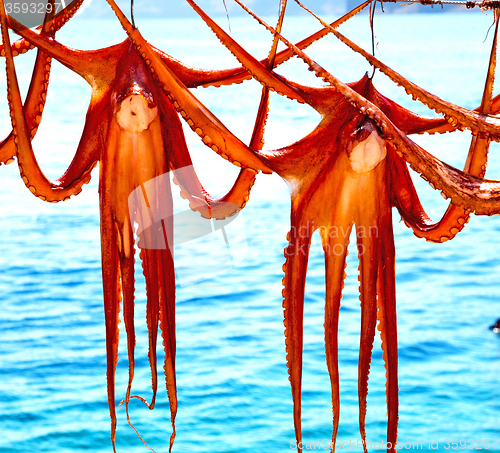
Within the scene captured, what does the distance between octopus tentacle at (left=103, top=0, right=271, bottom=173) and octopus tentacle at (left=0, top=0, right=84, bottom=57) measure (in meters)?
0.15

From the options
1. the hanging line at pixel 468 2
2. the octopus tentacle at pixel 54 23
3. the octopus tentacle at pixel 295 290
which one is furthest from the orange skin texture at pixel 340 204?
the octopus tentacle at pixel 54 23

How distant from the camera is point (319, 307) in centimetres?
631

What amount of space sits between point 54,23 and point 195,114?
35 cm

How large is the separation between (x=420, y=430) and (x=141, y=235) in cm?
399

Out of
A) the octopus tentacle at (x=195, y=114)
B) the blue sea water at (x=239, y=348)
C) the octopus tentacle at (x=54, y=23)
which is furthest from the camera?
the blue sea water at (x=239, y=348)

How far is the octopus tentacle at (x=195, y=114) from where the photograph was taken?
1.09m

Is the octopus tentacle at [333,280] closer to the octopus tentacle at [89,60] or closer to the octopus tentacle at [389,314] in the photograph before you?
the octopus tentacle at [389,314]

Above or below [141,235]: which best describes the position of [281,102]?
above

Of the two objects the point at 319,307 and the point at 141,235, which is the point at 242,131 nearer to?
the point at 319,307

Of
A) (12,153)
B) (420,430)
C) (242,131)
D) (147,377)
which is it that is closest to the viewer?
(12,153)

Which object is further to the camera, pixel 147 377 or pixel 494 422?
pixel 147 377

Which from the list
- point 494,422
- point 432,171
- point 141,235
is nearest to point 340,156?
point 432,171

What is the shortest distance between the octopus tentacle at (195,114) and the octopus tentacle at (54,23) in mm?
149

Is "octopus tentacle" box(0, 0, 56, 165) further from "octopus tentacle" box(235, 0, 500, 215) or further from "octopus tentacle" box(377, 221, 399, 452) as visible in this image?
"octopus tentacle" box(377, 221, 399, 452)
